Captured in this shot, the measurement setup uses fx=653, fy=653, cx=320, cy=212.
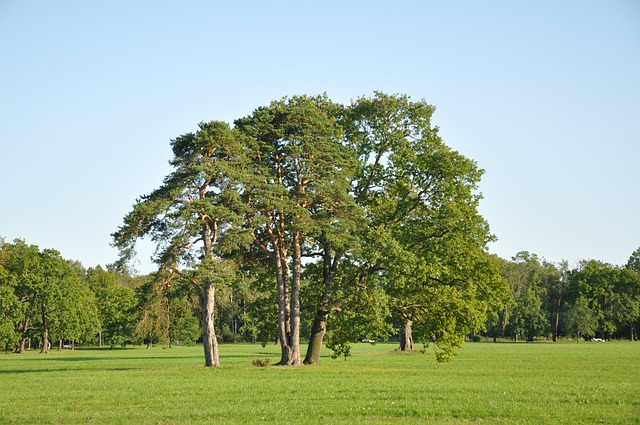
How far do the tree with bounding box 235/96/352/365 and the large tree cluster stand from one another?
0.10 meters

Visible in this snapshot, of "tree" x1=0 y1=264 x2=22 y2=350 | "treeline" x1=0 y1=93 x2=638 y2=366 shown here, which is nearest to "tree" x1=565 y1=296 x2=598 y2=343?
"treeline" x1=0 y1=93 x2=638 y2=366

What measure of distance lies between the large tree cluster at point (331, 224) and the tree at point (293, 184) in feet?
0.31

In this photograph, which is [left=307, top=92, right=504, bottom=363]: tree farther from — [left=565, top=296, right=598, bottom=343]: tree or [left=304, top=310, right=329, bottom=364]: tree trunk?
[left=565, top=296, right=598, bottom=343]: tree

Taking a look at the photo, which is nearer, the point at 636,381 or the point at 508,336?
the point at 636,381

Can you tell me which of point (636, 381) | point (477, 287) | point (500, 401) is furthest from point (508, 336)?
point (500, 401)

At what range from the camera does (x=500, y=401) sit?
22.1 meters

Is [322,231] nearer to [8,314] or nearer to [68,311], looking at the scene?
[8,314]

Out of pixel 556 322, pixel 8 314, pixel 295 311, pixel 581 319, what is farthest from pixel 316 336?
pixel 556 322

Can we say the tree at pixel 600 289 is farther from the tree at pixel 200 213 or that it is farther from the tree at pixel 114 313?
the tree at pixel 200 213

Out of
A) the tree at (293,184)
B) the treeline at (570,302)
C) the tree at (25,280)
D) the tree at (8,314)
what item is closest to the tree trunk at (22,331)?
the tree at (25,280)

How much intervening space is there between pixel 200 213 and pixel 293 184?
7448mm

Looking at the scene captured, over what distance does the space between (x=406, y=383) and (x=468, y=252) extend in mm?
14879

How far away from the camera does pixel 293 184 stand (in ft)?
145

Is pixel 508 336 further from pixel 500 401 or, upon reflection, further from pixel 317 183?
pixel 500 401
